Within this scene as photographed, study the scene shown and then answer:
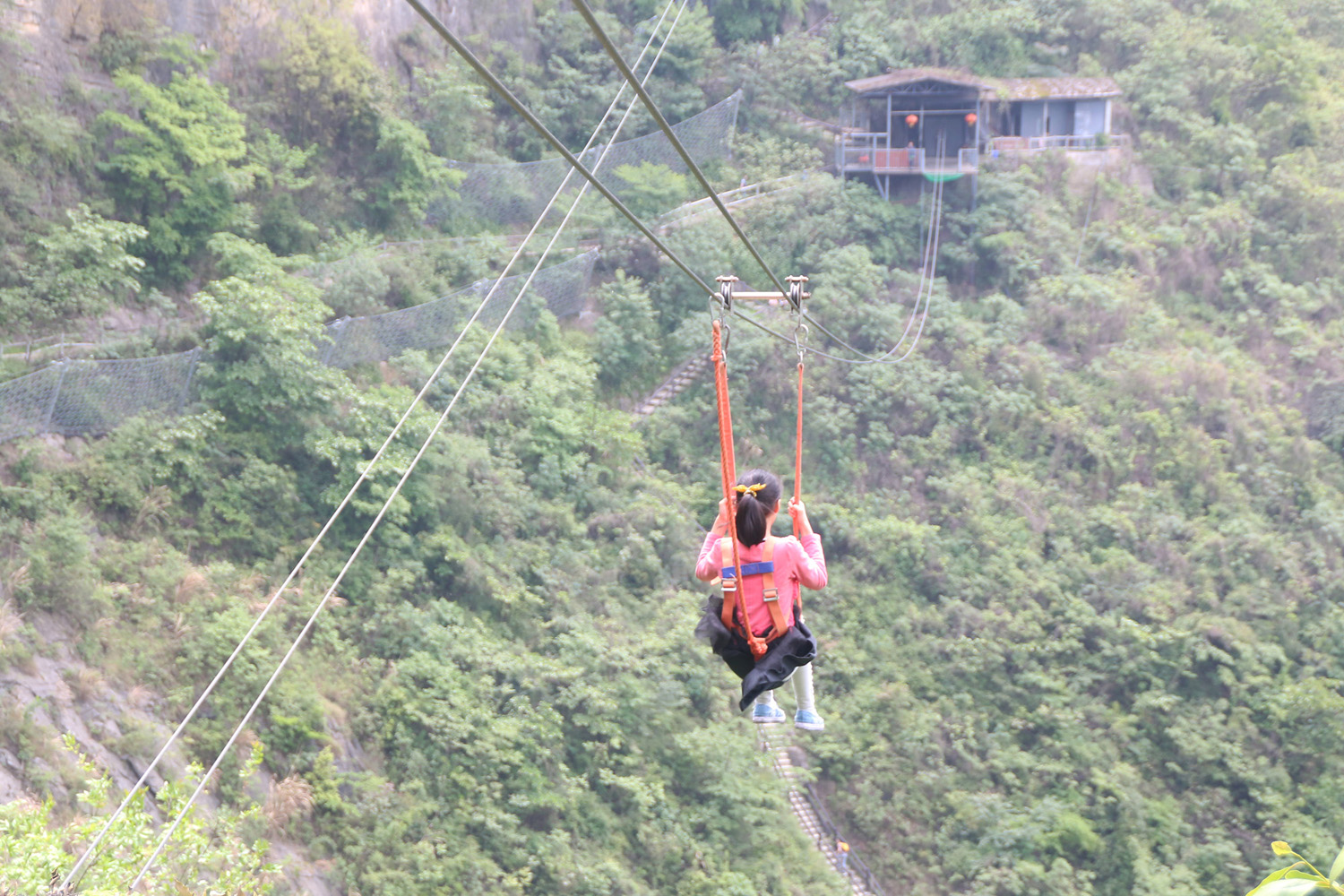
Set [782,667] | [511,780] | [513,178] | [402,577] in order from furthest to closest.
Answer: [513,178]
[402,577]
[511,780]
[782,667]

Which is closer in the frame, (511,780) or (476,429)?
(511,780)

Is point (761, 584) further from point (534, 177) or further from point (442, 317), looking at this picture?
point (534, 177)

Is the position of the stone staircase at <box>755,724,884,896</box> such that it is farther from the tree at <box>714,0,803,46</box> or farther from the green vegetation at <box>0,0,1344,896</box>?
the tree at <box>714,0,803,46</box>

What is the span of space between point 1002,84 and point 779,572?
15193mm

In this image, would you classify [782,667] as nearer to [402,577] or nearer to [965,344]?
[402,577]

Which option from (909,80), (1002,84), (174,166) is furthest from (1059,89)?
(174,166)

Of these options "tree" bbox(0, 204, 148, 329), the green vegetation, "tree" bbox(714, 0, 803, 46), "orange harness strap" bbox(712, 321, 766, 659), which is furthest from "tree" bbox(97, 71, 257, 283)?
"orange harness strap" bbox(712, 321, 766, 659)

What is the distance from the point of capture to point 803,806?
1134 centimetres

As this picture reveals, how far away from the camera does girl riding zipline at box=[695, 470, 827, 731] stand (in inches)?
162

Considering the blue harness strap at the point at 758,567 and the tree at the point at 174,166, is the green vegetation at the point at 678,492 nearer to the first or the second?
the tree at the point at 174,166

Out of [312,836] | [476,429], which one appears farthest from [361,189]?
[312,836]

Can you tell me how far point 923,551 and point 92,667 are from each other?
8830 mm

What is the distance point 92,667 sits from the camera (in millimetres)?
8094

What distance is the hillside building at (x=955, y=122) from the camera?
16.6 meters
